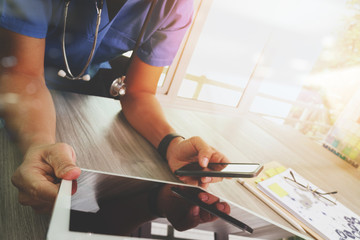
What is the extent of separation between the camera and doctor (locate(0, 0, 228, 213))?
442 mm

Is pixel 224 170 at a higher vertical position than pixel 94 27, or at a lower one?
lower

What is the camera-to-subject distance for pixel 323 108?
3.74 m

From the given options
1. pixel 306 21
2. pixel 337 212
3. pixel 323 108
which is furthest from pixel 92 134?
pixel 323 108

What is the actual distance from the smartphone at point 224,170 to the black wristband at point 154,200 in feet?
0.39

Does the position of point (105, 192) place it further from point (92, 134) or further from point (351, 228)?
point (351, 228)

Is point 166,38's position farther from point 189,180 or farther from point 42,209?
point 42,209

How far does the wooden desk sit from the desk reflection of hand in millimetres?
147

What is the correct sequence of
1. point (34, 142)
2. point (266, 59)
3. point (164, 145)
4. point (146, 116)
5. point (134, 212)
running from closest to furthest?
point (134, 212) → point (34, 142) → point (164, 145) → point (146, 116) → point (266, 59)

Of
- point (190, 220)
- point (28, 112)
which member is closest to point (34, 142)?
point (28, 112)

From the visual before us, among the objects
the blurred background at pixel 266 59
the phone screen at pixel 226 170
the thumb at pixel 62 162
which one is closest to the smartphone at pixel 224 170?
the phone screen at pixel 226 170

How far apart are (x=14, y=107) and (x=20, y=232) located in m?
0.34

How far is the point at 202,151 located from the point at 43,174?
15.1 inches

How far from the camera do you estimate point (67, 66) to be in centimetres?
69

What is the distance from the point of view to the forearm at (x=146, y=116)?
0.80 metres
